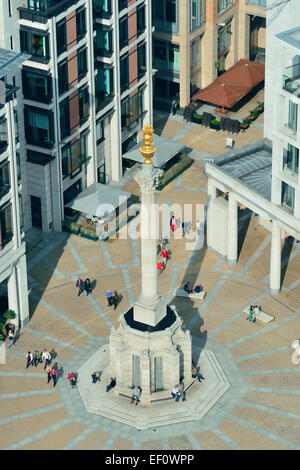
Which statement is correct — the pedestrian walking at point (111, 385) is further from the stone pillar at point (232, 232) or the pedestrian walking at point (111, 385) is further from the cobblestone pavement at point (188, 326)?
the stone pillar at point (232, 232)

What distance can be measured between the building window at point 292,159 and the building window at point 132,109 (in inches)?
1129

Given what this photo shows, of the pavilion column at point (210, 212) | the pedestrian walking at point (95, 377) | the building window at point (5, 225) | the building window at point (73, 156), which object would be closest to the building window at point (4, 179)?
the building window at point (5, 225)

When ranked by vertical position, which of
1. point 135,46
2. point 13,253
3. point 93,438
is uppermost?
point 135,46

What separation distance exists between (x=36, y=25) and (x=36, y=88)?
6.58 metres

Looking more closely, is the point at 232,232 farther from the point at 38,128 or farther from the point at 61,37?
the point at 61,37

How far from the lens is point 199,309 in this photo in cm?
11306

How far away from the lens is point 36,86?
116562 mm

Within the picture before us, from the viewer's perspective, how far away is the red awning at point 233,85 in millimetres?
144000

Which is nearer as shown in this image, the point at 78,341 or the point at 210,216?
the point at 78,341

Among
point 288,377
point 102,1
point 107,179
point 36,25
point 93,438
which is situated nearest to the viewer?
point 93,438

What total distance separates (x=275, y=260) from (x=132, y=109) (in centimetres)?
2970

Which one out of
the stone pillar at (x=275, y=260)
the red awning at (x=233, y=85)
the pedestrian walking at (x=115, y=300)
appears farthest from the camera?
the red awning at (x=233, y=85)

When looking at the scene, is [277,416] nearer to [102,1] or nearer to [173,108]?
[102,1]

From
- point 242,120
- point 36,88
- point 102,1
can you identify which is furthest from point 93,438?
point 242,120
